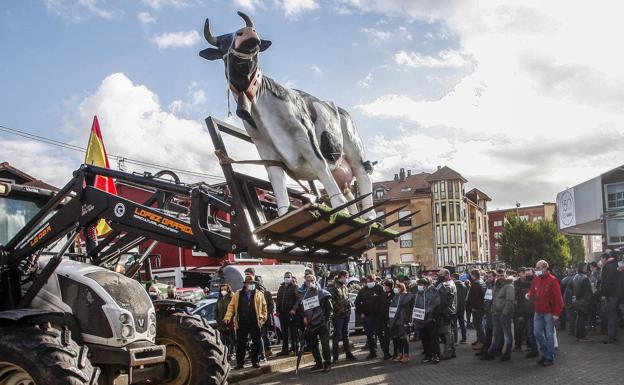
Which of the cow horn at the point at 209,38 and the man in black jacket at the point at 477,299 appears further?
the man in black jacket at the point at 477,299

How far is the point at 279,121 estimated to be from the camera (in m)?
6.04

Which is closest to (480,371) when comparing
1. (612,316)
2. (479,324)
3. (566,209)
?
(479,324)

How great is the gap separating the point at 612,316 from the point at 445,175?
61945mm

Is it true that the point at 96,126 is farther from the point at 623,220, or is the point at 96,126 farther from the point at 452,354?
the point at 623,220

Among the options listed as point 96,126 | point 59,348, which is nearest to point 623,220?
point 96,126

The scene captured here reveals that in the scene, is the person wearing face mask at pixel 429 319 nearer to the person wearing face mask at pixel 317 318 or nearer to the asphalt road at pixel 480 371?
the asphalt road at pixel 480 371

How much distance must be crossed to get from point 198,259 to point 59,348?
33024mm

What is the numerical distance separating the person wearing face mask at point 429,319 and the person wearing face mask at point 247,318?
3332 millimetres

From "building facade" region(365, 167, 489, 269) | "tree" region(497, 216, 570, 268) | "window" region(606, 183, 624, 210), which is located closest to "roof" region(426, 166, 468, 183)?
"building facade" region(365, 167, 489, 269)

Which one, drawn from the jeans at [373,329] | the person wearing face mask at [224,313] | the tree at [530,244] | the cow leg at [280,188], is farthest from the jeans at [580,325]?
the tree at [530,244]

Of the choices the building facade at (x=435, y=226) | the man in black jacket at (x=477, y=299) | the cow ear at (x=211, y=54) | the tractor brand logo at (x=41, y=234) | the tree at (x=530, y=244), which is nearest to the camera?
the cow ear at (x=211, y=54)

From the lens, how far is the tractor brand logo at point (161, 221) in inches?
262

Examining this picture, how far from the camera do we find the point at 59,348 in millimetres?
5672

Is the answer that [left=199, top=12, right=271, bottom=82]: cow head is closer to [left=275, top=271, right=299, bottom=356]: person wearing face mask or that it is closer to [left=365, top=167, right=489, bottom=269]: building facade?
[left=275, top=271, right=299, bottom=356]: person wearing face mask
